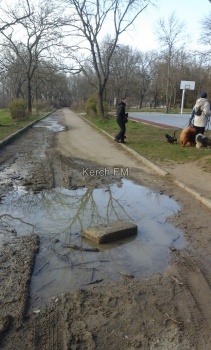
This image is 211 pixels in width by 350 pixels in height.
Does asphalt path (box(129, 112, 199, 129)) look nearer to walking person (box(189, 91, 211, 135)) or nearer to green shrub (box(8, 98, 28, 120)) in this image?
walking person (box(189, 91, 211, 135))

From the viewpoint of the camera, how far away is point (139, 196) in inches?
276

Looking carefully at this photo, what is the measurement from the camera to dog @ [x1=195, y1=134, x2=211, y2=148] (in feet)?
40.5

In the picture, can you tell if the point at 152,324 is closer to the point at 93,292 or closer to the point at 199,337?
the point at 199,337

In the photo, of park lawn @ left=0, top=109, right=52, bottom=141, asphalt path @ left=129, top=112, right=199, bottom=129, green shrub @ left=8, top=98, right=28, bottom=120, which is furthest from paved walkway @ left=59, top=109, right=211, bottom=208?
green shrub @ left=8, top=98, right=28, bottom=120

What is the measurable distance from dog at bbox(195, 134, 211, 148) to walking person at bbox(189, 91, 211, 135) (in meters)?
0.53

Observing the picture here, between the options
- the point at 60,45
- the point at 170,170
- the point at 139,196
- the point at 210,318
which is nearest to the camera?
the point at 210,318

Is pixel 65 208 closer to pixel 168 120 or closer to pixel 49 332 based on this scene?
pixel 49 332

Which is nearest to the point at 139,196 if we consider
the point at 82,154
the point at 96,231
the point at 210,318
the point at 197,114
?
the point at 96,231

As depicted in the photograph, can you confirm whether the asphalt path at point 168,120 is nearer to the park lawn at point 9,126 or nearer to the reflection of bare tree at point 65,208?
the park lawn at point 9,126

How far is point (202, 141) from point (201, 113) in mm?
1088

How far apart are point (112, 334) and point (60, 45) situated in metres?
30.6

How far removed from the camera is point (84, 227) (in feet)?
16.7

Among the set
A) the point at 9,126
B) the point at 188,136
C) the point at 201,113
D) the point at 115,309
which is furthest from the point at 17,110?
the point at 115,309

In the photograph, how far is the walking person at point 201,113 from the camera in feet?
40.3
